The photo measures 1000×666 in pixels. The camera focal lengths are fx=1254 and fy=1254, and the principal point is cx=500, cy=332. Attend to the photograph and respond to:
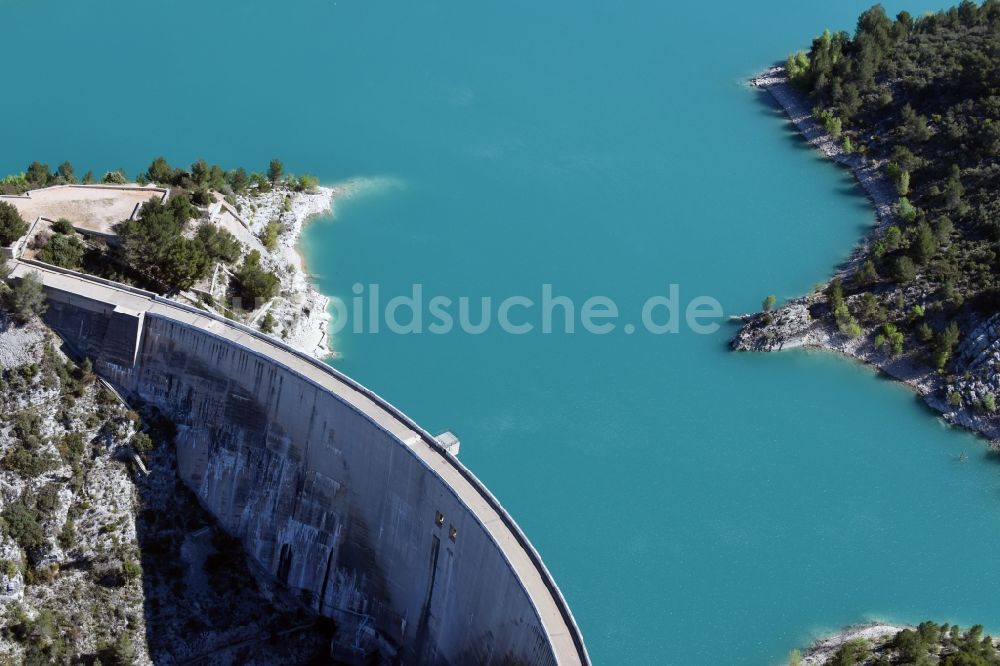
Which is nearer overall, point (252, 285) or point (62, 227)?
point (62, 227)

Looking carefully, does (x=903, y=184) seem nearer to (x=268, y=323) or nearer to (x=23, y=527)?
(x=268, y=323)

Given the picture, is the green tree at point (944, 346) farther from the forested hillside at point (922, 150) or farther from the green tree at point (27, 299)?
the green tree at point (27, 299)

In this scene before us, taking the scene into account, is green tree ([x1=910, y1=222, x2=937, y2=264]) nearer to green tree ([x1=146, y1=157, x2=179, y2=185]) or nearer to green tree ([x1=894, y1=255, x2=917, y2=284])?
green tree ([x1=894, y1=255, x2=917, y2=284])

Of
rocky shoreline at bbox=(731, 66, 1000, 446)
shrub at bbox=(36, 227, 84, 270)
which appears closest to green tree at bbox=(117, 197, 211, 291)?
shrub at bbox=(36, 227, 84, 270)

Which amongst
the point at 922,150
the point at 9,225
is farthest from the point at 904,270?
the point at 9,225

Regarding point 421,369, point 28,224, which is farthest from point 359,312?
point 28,224

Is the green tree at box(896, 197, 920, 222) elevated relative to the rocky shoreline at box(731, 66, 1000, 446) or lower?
elevated

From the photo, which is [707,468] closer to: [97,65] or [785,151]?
[785,151]
